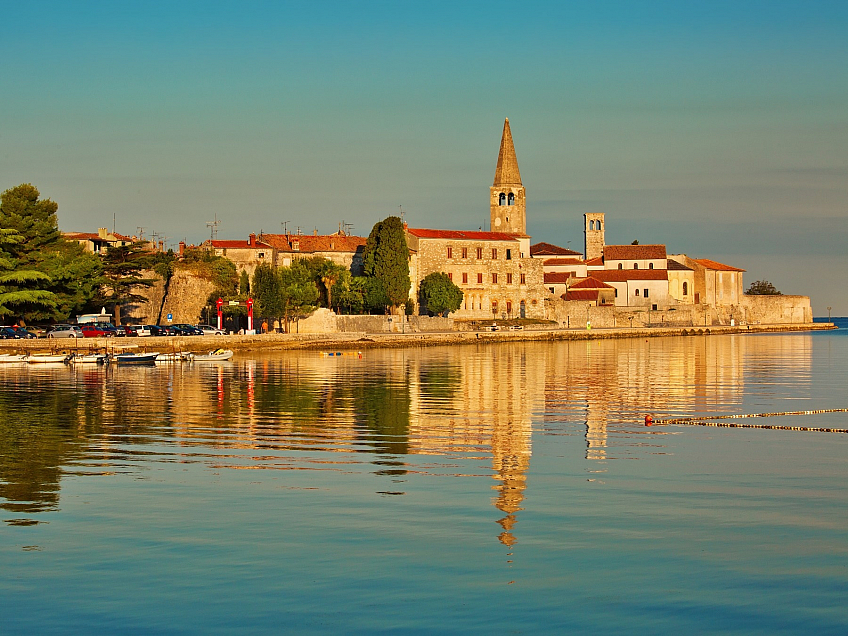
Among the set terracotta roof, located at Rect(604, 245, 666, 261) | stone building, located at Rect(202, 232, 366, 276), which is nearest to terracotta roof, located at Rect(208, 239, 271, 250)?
stone building, located at Rect(202, 232, 366, 276)

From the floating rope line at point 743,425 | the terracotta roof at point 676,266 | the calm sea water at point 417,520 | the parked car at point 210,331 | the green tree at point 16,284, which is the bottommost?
the calm sea water at point 417,520

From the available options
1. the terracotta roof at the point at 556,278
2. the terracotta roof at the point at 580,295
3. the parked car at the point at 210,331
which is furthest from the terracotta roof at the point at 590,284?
the parked car at the point at 210,331

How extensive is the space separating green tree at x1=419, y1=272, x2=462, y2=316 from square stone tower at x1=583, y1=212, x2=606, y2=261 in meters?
35.7

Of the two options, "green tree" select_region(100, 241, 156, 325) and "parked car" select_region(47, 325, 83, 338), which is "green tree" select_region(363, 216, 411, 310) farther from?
"parked car" select_region(47, 325, 83, 338)

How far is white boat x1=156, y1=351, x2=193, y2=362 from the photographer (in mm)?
47409

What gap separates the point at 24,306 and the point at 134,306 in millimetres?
15101

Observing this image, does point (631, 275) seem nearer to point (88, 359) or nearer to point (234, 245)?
point (234, 245)

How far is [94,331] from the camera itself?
174ft

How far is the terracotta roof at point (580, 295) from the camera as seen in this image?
93.0m

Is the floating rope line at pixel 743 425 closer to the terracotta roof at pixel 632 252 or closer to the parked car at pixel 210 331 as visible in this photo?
the parked car at pixel 210 331

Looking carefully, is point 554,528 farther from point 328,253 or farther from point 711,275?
point 711,275

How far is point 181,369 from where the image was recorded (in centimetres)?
4281

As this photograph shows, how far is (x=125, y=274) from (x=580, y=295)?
4444cm

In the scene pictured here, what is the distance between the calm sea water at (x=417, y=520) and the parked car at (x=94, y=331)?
28187 millimetres
